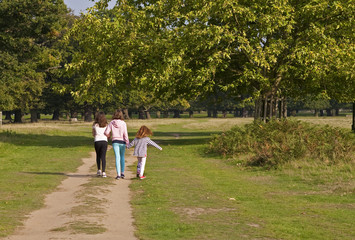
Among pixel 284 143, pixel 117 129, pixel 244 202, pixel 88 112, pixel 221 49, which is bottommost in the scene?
pixel 244 202

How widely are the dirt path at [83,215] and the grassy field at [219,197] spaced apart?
30 centimetres

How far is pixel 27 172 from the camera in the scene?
1920 centimetres

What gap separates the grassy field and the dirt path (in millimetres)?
301

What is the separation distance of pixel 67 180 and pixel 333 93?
21.2m

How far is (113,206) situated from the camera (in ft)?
39.7

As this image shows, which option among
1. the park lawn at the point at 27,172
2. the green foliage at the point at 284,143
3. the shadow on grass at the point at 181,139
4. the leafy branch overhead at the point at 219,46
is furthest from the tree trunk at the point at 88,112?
the green foliage at the point at 284,143

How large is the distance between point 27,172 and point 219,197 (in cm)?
867

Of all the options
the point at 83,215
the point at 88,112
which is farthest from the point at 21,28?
the point at 88,112

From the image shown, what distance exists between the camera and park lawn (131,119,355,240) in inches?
372

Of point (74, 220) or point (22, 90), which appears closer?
point (74, 220)

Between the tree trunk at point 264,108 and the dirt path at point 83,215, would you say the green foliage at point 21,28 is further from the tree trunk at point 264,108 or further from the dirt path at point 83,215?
the dirt path at point 83,215

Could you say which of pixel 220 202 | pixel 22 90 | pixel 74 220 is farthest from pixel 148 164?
pixel 22 90

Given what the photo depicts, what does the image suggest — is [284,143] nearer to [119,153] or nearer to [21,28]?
[119,153]

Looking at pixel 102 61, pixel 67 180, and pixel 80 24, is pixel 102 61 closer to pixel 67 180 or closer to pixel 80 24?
pixel 80 24
